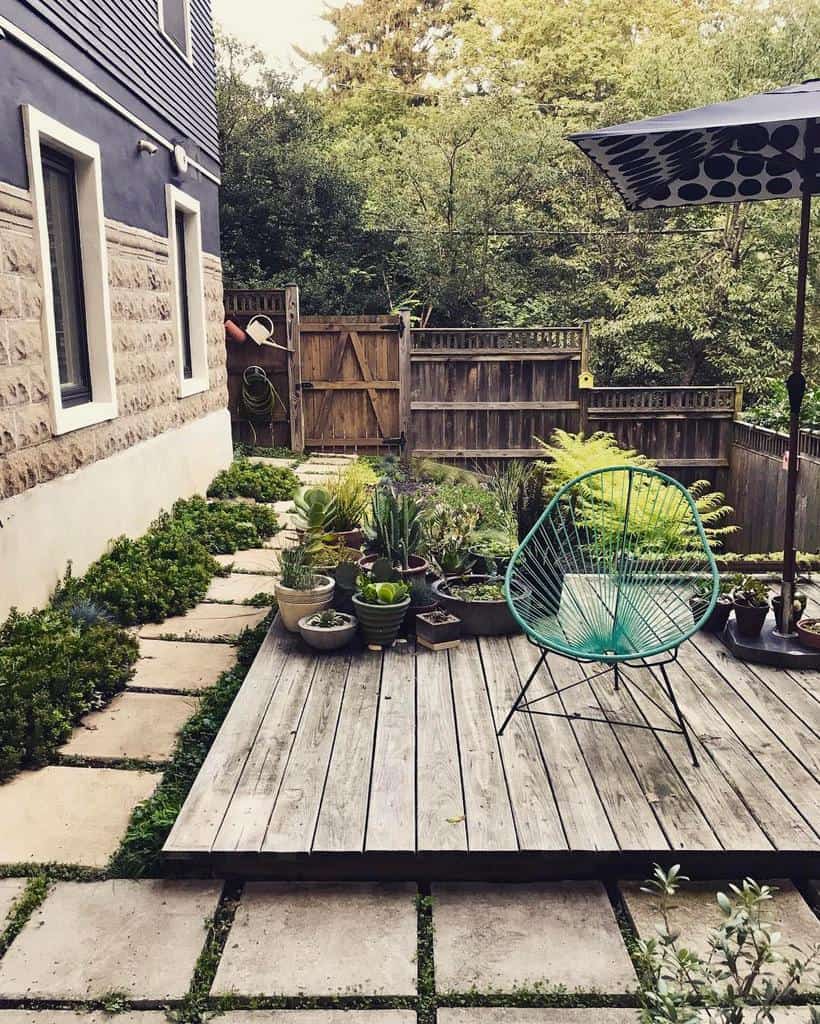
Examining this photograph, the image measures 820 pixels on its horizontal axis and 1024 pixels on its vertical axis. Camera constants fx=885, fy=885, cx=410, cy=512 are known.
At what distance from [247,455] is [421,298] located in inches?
171

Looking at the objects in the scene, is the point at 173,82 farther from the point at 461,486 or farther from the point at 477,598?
the point at 477,598

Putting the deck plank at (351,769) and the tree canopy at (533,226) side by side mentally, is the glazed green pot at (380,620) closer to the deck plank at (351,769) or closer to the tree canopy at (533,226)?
the deck plank at (351,769)

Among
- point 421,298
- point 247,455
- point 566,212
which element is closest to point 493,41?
point 566,212

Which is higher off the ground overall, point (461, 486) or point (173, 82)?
point (173, 82)

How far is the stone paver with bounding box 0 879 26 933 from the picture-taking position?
87.0 inches

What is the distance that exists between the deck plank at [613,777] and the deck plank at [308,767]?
0.82m

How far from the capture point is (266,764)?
2.73 metres

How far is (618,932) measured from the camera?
2129 millimetres

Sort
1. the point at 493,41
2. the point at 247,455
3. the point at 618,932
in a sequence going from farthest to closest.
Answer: the point at 493,41, the point at 247,455, the point at 618,932

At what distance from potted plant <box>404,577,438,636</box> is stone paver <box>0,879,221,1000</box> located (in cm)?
A: 170

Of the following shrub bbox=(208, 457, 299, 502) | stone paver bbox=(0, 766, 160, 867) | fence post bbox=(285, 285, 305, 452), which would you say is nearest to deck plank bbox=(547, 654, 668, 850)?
stone paver bbox=(0, 766, 160, 867)

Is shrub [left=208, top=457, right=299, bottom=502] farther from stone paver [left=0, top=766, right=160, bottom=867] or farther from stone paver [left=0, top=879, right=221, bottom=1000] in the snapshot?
stone paver [left=0, top=879, right=221, bottom=1000]

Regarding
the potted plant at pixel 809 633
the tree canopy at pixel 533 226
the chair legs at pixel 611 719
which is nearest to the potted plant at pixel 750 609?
the potted plant at pixel 809 633

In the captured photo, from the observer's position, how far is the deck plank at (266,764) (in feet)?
7.70
